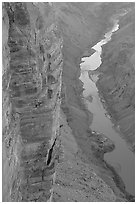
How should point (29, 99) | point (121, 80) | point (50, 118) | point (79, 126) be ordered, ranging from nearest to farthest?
point (29, 99)
point (50, 118)
point (79, 126)
point (121, 80)

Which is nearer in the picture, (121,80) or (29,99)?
(29,99)

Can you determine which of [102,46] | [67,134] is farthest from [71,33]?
[67,134]

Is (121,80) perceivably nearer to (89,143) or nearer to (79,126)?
(79,126)

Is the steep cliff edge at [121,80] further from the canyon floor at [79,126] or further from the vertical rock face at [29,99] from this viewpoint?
the vertical rock face at [29,99]

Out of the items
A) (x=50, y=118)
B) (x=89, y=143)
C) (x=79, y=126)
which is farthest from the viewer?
(x=79, y=126)

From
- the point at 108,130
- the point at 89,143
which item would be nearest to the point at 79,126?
the point at 108,130
